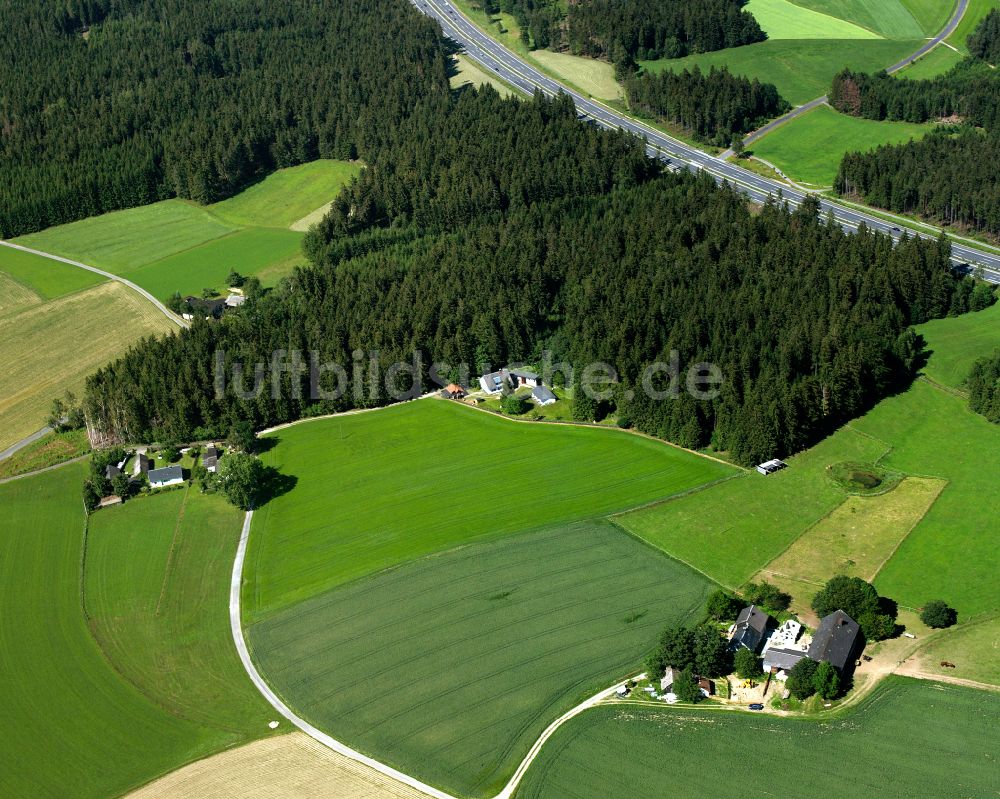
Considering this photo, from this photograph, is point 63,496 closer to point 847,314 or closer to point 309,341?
point 309,341

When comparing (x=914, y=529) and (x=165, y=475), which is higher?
(x=165, y=475)

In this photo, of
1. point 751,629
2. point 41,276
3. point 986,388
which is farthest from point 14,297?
point 986,388

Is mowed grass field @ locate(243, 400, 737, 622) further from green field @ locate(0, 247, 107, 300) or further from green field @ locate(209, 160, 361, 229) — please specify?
green field @ locate(209, 160, 361, 229)

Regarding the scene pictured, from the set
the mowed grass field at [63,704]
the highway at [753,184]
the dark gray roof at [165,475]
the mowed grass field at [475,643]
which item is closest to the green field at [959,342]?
the highway at [753,184]

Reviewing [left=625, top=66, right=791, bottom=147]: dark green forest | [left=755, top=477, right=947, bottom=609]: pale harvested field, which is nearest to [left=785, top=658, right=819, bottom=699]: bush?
[left=755, top=477, right=947, bottom=609]: pale harvested field

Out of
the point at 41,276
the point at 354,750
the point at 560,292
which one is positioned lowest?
the point at 354,750

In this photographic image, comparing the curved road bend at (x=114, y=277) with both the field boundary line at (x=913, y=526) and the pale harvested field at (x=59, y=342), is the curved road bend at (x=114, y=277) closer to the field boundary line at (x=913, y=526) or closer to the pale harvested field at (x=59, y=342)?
the pale harvested field at (x=59, y=342)

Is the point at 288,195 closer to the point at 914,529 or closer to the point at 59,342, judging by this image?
the point at 59,342
